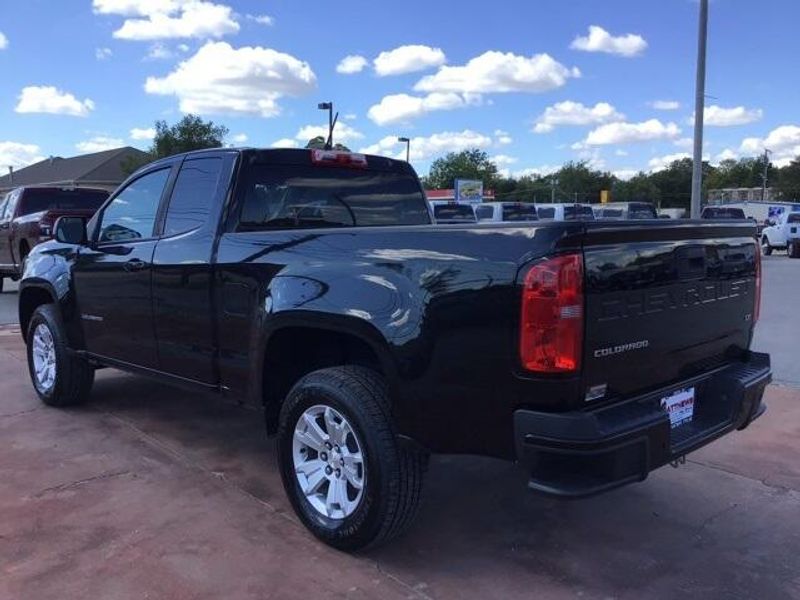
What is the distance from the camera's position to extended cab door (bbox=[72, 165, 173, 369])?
4945 millimetres

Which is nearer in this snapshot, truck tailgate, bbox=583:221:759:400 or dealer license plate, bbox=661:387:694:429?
truck tailgate, bbox=583:221:759:400

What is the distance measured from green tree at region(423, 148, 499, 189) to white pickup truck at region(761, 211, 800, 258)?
80507mm

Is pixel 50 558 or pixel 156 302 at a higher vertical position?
pixel 156 302

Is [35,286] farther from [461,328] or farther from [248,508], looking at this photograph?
[461,328]

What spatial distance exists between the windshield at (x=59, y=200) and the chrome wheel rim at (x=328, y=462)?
11275 mm

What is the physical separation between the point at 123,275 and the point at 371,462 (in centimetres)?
255

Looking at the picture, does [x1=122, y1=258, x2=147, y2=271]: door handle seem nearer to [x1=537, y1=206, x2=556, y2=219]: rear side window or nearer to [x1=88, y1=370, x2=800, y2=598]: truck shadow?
[x1=88, y1=370, x2=800, y2=598]: truck shadow

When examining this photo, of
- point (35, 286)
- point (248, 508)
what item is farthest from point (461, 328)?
point (35, 286)

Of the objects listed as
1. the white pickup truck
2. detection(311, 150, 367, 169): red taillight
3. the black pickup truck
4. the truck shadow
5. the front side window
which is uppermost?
detection(311, 150, 367, 169): red taillight

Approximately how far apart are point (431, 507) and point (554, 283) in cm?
192

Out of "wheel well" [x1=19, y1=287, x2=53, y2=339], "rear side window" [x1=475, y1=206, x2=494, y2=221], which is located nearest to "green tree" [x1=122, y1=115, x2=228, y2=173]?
"rear side window" [x1=475, y1=206, x2=494, y2=221]

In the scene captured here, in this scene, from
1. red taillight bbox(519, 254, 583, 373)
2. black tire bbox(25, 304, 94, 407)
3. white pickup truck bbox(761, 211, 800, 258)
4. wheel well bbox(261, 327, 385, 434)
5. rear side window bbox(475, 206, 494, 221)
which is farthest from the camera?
white pickup truck bbox(761, 211, 800, 258)

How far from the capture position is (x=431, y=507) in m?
4.27

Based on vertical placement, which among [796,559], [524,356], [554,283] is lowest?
[796,559]
